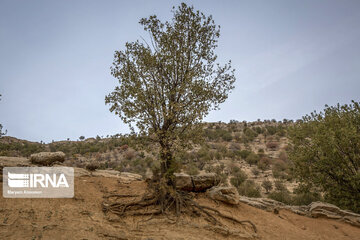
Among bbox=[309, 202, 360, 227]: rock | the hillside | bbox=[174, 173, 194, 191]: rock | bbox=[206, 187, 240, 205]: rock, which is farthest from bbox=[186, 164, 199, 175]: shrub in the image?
bbox=[309, 202, 360, 227]: rock

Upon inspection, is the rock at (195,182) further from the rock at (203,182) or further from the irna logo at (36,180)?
the irna logo at (36,180)

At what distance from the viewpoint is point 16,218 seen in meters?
7.46

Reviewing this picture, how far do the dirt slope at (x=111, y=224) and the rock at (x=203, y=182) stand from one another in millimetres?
757

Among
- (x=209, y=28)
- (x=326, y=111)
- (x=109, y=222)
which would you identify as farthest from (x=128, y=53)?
(x=326, y=111)

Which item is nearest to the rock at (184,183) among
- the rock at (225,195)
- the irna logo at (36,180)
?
the rock at (225,195)

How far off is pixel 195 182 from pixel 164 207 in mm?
3201

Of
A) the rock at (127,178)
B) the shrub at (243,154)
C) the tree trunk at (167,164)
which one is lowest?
the rock at (127,178)

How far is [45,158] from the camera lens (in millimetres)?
13406

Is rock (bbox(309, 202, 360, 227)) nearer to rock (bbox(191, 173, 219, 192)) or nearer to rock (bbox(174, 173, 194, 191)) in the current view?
rock (bbox(191, 173, 219, 192))

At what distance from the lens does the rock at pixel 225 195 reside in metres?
11.7

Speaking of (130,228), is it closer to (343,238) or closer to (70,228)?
(70,228)

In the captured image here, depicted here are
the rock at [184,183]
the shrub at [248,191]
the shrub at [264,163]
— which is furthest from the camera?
the shrub at [264,163]

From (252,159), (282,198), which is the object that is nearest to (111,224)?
(282,198)

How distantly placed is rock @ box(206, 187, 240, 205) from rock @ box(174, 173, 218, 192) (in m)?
0.64
